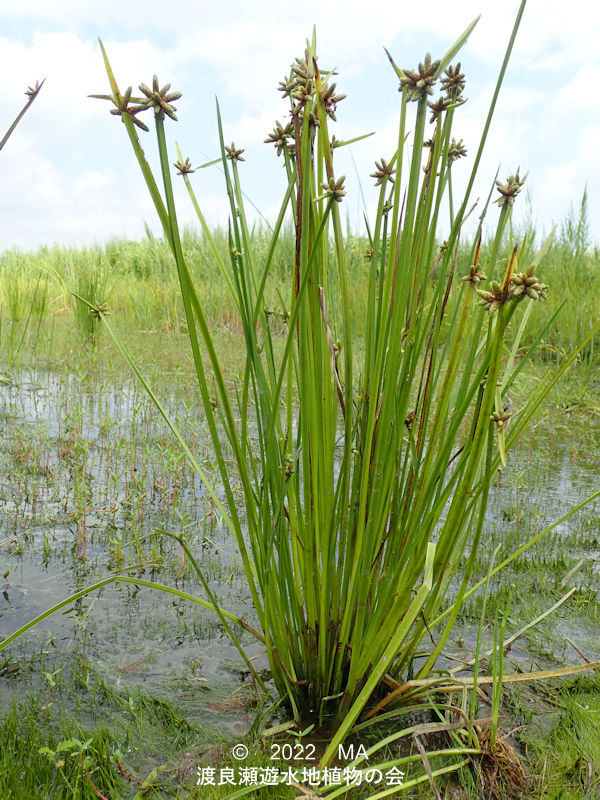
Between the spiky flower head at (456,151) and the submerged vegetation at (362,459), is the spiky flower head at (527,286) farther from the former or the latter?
the spiky flower head at (456,151)

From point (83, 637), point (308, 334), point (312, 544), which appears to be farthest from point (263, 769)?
point (308, 334)

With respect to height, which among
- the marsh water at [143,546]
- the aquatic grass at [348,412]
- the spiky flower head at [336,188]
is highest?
the spiky flower head at [336,188]

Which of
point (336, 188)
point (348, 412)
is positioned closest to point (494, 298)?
point (336, 188)

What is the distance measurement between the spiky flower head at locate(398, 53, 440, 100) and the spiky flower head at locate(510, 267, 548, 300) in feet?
1.20

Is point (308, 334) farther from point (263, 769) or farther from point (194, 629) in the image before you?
point (194, 629)

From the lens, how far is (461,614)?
2.05 metres

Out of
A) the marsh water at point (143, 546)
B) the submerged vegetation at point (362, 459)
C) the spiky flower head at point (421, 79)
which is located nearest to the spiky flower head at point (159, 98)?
the submerged vegetation at point (362, 459)

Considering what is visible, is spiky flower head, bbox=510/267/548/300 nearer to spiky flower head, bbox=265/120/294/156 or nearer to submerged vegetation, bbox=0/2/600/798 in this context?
submerged vegetation, bbox=0/2/600/798

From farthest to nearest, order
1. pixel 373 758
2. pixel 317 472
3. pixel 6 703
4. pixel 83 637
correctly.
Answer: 1. pixel 83 637
2. pixel 6 703
3. pixel 373 758
4. pixel 317 472

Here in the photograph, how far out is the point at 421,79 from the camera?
1.01 meters

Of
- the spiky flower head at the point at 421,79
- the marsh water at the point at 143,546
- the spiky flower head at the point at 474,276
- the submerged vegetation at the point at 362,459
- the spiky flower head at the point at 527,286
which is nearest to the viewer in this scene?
the spiky flower head at the point at 527,286

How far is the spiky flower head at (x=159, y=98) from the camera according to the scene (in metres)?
0.91

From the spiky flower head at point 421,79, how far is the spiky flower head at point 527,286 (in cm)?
37

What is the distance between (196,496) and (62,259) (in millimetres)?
10198
